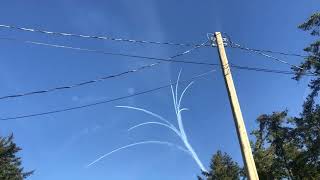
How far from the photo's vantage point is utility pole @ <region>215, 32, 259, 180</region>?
13672 mm

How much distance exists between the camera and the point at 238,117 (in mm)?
14594

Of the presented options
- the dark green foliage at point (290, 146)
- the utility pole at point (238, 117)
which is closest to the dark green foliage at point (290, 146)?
the dark green foliage at point (290, 146)

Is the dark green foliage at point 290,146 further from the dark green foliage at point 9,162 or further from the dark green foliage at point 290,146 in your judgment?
the dark green foliage at point 9,162

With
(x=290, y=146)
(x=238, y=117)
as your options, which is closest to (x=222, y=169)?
(x=290, y=146)

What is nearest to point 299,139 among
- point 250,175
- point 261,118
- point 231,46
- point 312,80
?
point 261,118

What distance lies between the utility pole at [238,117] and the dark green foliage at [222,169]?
46051mm

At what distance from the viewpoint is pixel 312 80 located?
41.3 m

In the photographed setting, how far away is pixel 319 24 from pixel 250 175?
89.4 ft

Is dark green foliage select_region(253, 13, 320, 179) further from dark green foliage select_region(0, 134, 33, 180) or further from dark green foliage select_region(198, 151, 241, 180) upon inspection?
dark green foliage select_region(0, 134, 33, 180)

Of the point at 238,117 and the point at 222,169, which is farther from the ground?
the point at 222,169

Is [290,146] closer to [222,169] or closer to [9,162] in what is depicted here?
[222,169]

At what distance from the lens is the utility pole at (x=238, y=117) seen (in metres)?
13.7

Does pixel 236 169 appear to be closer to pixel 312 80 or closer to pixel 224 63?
pixel 312 80

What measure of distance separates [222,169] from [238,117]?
160 feet
